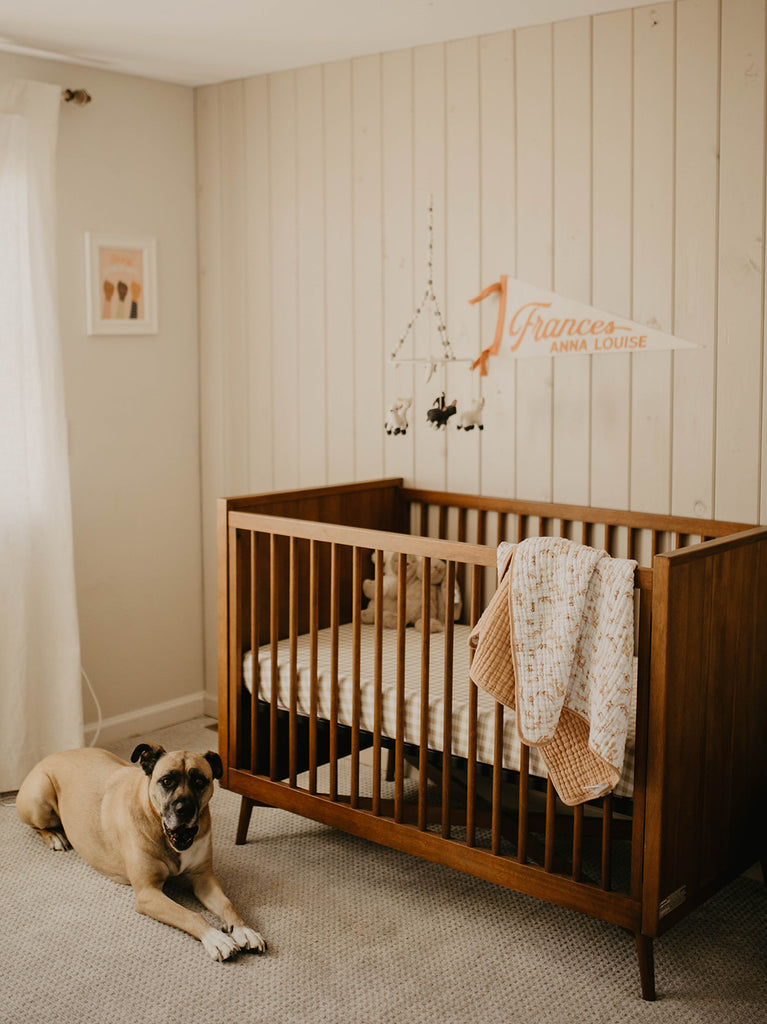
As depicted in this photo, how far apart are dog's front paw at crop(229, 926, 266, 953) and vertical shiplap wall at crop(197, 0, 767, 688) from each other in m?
1.40

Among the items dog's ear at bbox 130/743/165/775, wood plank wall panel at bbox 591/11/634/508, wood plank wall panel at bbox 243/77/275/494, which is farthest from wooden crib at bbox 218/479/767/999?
wood plank wall panel at bbox 243/77/275/494

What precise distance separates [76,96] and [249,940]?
252 centimetres

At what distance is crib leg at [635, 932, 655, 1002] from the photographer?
2.11 metres

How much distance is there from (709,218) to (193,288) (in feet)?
6.28

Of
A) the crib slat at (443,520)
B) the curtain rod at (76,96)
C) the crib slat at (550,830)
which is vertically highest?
the curtain rod at (76,96)

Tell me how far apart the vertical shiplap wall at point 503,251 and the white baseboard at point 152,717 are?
0.50 meters

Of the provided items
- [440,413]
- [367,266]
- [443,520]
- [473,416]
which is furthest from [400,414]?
[367,266]

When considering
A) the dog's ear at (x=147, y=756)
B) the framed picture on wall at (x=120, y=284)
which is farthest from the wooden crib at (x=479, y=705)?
the framed picture on wall at (x=120, y=284)

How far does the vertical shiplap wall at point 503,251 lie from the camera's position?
257cm

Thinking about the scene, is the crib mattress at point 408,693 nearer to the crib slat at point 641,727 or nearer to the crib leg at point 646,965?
the crib slat at point 641,727

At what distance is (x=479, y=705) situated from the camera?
2.36 metres

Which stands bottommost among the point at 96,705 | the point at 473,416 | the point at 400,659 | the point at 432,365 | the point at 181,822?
the point at 96,705

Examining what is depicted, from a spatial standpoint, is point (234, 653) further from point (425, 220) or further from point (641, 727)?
point (425, 220)

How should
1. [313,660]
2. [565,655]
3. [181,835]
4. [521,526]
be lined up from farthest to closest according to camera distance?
[521,526], [313,660], [181,835], [565,655]
